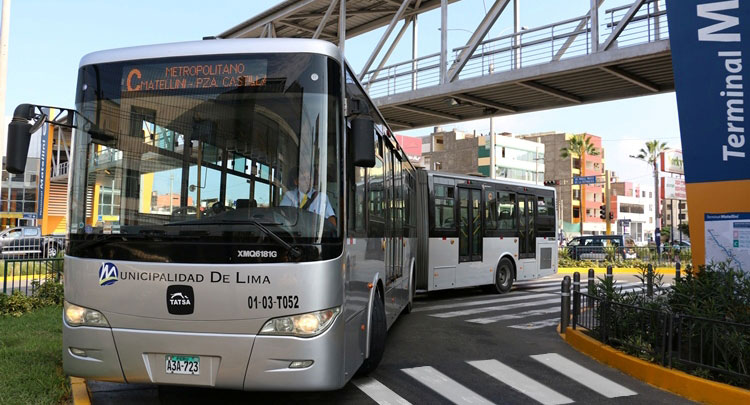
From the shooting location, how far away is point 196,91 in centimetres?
503

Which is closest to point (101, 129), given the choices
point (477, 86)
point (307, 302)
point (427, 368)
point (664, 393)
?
point (307, 302)

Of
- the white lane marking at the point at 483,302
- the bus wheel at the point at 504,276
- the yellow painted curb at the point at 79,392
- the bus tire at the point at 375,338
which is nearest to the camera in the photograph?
the yellow painted curb at the point at 79,392

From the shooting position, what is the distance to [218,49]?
5.12 m

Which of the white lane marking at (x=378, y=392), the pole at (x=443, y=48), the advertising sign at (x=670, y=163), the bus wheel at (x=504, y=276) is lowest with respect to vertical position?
the white lane marking at (x=378, y=392)

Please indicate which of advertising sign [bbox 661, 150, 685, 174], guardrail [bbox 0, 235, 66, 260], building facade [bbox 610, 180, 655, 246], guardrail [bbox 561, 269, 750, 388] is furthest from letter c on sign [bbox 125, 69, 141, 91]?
building facade [bbox 610, 180, 655, 246]

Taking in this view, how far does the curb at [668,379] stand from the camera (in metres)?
5.97

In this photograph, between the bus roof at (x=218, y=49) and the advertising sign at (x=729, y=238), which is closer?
the bus roof at (x=218, y=49)

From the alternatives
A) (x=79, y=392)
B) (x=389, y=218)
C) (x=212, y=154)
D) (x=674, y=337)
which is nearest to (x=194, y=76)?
(x=212, y=154)

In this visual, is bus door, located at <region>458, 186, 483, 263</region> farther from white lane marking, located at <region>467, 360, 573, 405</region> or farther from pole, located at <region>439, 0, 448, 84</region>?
white lane marking, located at <region>467, 360, 573, 405</region>

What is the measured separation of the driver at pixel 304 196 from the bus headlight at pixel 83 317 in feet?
5.89

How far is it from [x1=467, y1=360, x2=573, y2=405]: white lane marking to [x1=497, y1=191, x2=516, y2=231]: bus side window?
336 inches

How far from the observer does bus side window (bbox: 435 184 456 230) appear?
14.2 metres

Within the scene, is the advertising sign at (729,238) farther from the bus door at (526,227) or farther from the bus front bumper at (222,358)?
the bus door at (526,227)

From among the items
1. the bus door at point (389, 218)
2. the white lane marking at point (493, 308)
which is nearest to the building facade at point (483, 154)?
the white lane marking at point (493, 308)
